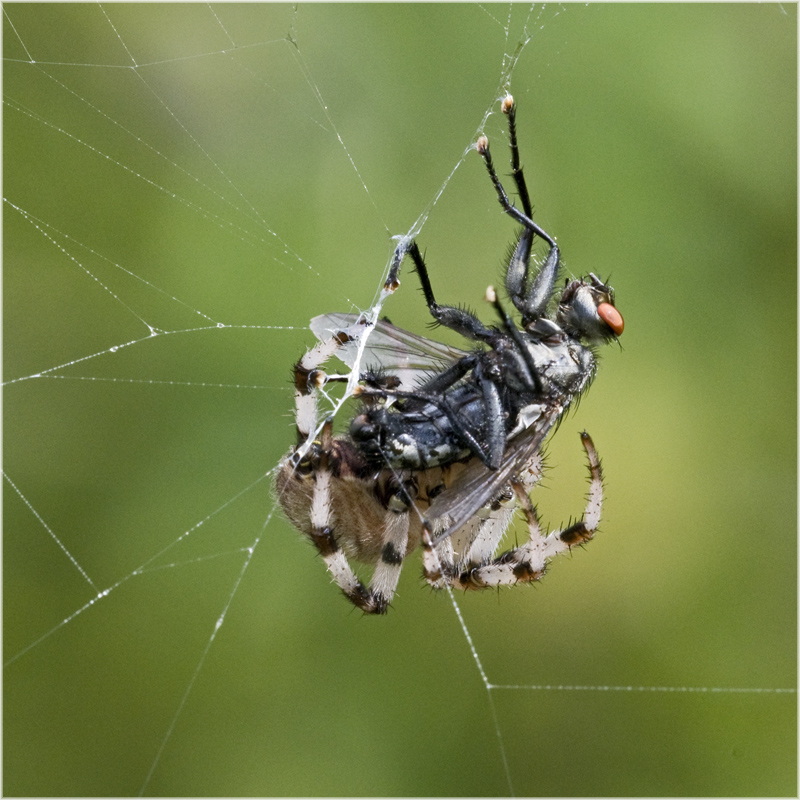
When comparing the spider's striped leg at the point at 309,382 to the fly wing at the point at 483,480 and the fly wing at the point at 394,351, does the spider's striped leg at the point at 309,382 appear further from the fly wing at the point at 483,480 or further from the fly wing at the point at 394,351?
the fly wing at the point at 483,480

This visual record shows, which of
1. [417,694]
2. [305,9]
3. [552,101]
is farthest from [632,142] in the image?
[417,694]

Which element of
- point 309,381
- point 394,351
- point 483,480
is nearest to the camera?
point 483,480

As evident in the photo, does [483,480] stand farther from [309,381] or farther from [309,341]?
[309,341]

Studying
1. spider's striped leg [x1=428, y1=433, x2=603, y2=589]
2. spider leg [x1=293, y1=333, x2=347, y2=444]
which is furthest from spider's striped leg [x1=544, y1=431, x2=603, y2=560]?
spider leg [x1=293, y1=333, x2=347, y2=444]

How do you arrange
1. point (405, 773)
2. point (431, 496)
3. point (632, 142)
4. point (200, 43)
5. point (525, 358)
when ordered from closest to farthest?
point (525, 358)
point (431, 496)
point (200, 43)
point (405, 773)
point (632, 142)

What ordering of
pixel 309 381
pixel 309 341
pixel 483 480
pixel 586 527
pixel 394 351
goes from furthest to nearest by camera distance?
1. pixel 309 341
2. pixel 586 527
3. pixel 394 351
4. pixel 309 381
5. pixel 483 480

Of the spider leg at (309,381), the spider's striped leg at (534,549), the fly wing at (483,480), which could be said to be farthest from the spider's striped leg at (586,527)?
the spider leg at (309,381)

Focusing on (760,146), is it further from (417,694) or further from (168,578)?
(168,578)

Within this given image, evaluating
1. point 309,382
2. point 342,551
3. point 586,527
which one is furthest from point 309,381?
point 586,527
